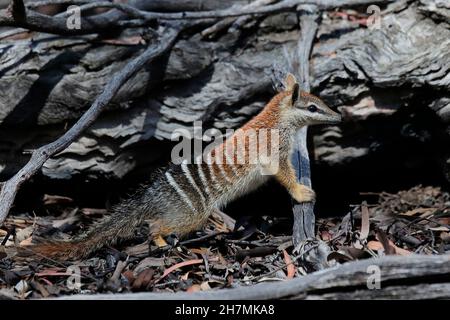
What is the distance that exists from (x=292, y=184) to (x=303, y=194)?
0.18m

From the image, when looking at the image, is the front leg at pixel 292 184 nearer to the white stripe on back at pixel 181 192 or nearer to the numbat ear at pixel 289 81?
the numbat ear at pixel 289 81

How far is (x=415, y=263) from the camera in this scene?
12.0 feet

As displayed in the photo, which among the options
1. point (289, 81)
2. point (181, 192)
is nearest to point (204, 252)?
point (181, 192)

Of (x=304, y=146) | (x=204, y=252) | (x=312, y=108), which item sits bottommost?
(x=204, y=252)

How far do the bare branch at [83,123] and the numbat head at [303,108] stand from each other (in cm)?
115

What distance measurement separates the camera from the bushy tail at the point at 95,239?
15.9ft

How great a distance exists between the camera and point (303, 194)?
5348mm

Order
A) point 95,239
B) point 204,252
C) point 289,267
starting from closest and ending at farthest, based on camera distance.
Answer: point 289,267 → point 95,239 → point 204,252

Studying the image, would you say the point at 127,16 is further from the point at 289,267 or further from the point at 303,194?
the point at 289,267

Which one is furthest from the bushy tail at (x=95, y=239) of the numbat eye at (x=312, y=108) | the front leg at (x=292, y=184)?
the numbat eye at (x=312, y=108)

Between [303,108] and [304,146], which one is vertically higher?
[303,108]

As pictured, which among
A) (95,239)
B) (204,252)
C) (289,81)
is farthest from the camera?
(289,81)

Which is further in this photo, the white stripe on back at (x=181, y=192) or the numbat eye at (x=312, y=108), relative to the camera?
the numbat eye at (x=312, y=108)

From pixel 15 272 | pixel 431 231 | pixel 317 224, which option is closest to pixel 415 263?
pixel 431 231
